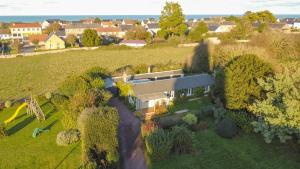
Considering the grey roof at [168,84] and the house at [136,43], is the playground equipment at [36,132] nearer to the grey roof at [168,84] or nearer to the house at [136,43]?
the grey roof at [168,84]

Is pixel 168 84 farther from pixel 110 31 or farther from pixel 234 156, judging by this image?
pixel 110 31

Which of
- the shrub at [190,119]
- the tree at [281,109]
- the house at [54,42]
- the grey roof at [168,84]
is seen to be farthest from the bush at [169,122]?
the house at [54,42]

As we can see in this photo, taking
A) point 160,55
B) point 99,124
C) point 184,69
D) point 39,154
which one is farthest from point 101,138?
point 160,55

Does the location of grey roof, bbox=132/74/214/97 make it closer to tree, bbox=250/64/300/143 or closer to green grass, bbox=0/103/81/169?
green grass, bbox=0/103/81/169

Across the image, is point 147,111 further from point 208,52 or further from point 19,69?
point 19,69

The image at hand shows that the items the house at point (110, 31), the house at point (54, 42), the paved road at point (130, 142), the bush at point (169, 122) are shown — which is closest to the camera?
the paved road at point (130, 142)

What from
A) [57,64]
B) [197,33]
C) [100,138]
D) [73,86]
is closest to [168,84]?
[73,86]
